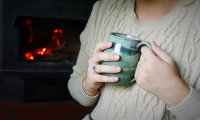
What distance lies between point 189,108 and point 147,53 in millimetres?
158

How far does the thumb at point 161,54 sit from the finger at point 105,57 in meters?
0.08

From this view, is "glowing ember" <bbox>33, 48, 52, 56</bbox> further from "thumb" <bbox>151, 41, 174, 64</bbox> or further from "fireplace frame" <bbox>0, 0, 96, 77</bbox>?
"thumb" <bbox>151, 41, 174, 64</bbox>

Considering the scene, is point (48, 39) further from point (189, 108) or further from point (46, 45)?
point (189, 108)

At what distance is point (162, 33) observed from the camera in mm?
810

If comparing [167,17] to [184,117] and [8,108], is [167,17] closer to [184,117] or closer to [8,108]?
[184,117]

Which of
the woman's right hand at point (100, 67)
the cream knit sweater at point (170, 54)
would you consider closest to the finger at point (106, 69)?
the woman's right hand at point (100, 67)

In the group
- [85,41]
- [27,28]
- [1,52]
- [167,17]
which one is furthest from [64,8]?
[167,17]

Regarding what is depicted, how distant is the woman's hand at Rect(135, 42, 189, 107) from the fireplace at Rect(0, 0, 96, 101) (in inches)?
50.6

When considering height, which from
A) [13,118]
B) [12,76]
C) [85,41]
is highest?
[85,41]

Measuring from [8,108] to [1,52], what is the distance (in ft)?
1.09

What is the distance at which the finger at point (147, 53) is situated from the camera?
692 mm

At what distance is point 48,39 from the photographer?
2.20 m

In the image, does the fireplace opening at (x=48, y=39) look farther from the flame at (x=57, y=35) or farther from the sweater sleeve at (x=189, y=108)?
the sweater sleeve at (x=189, y=108)

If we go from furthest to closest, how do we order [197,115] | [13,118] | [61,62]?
[61,62] → [13,118] → [197,115]
